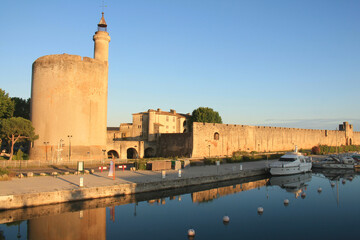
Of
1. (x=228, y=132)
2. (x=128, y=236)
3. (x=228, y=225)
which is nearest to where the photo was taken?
(x=128, y=236)

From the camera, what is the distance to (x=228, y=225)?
11.0m

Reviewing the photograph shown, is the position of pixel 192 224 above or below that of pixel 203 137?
below

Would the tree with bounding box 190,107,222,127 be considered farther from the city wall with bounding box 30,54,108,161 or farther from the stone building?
the city wall with bounding box 30,54,108,161

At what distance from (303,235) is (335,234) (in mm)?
1269

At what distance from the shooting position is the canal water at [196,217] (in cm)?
993

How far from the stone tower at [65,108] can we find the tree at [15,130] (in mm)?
1520

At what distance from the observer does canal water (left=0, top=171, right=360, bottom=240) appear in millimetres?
9933

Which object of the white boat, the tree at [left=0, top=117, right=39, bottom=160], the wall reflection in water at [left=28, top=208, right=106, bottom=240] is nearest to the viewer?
the wall reflection in water at [left=28, top=208, right=106, bottom=240]

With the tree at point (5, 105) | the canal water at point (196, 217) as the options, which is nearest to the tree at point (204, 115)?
the tree at point (5, 105)

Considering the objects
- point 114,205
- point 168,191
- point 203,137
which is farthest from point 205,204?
point 203,137

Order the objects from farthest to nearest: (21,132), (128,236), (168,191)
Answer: (21,132)
(168,191)
(128,236)

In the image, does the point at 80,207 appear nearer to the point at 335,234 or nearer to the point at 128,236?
the point at 128,236

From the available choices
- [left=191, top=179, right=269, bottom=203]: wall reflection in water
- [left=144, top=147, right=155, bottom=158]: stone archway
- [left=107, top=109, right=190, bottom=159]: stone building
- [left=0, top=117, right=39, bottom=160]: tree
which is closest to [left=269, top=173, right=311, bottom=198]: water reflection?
[left=191, top=179, right=269, bottom=203]: wall reflection in water

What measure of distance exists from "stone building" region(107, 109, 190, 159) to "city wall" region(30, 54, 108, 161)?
23.0ft
